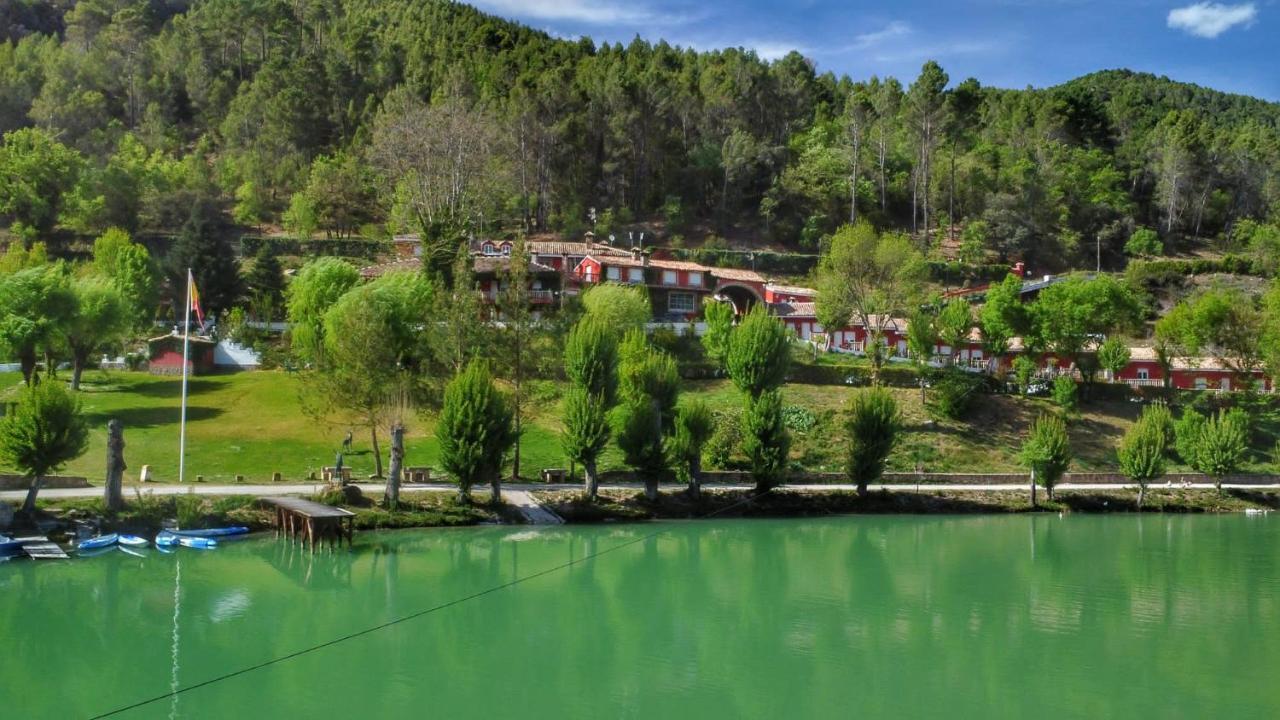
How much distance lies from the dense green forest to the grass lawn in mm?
22964

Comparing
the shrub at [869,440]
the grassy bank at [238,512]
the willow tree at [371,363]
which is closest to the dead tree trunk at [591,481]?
the grassy bank at [238,512]

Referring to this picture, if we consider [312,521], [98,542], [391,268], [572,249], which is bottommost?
[98,542]

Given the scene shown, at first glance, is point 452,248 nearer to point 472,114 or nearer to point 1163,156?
point 472,114

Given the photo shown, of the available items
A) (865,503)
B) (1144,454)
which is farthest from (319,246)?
(1144,454)

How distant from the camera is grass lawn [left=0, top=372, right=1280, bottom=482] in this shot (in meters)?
41.4

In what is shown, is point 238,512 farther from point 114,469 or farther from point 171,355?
point 171,355

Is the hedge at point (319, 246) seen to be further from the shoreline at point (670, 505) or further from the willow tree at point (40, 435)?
the willow tree at point (40, 435)

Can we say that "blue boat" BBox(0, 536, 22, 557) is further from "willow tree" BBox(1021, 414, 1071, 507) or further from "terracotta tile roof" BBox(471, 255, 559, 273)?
"willow tree" BBox(1021, 414, 1071, 507)

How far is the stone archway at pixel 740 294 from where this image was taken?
7125 cm

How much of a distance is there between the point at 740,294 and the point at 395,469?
39.3 meters

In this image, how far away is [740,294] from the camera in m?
72.2

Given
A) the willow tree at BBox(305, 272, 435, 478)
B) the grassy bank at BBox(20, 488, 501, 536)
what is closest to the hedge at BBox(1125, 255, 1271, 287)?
the willow tree at BBox(305, 272, 435, 478)

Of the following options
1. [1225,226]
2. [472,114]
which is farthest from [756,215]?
[1225,226]

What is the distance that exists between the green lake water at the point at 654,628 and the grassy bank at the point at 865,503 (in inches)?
109
